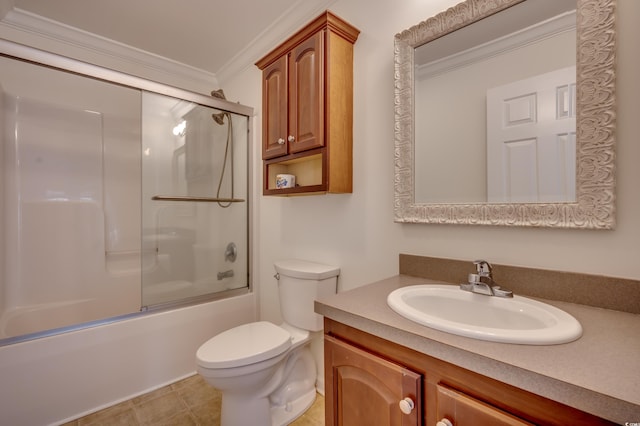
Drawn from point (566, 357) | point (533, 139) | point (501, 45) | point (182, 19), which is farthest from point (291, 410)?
point (182, 19)

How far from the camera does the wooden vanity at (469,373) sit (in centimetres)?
52

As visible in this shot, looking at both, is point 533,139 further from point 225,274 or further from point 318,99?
point 225,274

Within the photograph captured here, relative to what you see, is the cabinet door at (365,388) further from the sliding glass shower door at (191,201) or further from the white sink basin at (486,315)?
the sliding glass shower door at (191,201)

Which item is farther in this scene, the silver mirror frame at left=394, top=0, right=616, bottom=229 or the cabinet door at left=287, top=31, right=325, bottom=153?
the cabinet door at left=287, top=31, right=325, bottom=153

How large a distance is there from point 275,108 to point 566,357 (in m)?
1.68

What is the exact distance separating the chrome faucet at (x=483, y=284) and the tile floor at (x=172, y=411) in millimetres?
1142

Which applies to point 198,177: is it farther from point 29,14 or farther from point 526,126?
point 526,126

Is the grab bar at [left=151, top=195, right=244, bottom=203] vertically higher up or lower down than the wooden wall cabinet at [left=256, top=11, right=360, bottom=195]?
lower down

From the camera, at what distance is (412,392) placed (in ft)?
2.44

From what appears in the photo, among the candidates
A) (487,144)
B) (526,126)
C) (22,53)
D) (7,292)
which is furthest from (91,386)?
(526,126)

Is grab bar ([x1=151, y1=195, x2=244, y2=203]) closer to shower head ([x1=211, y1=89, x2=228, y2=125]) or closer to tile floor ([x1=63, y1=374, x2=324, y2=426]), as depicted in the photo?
shower head ([x1=211, y1=89, x2=228, y2=125])

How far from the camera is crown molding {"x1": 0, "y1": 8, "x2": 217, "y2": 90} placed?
1.93m

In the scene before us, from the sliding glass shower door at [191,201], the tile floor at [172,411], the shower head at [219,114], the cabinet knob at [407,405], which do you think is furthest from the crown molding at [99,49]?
the cabinet knob at [407,405]

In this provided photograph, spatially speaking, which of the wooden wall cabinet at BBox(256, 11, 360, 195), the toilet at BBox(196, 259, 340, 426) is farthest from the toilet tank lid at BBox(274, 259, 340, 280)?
the wooden wall cabinet at BBox(256, 11, 360, 195)
